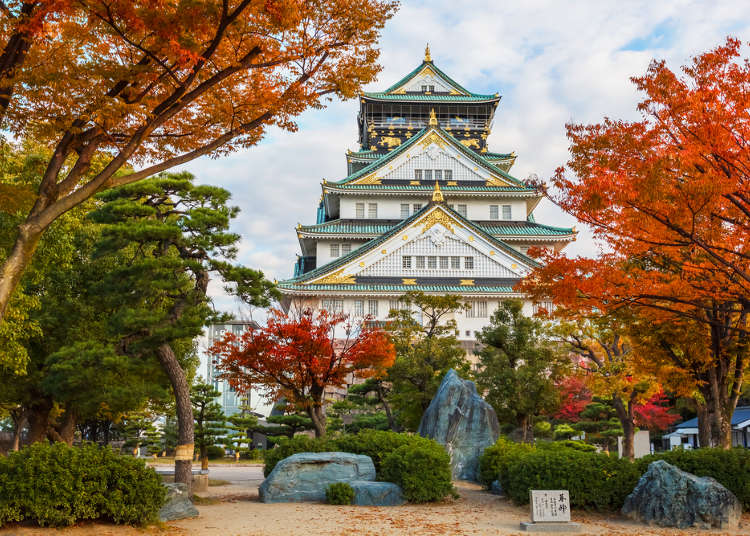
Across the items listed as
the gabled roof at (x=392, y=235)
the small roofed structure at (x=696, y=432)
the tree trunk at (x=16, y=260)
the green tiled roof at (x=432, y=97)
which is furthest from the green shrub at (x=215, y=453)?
the tree trunk at (x=16, y=260)

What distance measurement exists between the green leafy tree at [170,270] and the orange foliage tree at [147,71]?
11.7 feet

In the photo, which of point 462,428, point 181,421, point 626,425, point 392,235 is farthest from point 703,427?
point 392,235

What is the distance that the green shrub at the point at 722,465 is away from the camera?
11297 millimetres

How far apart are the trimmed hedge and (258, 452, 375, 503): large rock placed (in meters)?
0.58

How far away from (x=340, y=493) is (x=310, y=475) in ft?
3.58

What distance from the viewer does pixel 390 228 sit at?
4041 cm

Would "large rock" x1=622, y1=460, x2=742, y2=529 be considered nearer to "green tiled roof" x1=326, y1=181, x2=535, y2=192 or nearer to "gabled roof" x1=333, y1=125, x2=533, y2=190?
"green tiled roof" x1=326, y1=181, x2=535, y2=192

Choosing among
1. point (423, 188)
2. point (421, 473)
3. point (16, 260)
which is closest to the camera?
point (16, 260)

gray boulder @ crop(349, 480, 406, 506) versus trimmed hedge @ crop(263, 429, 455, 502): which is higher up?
trimmed hedge @ crop(263, 429, 455, 502)

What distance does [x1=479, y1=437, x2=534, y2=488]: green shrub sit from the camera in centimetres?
1478

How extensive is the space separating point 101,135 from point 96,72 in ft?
2.80

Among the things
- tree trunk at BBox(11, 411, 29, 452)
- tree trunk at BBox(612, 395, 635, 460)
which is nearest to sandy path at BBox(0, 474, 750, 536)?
tree trunk at BBox(612, 395, 635, 460)

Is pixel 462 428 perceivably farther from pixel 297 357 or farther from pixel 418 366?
pixel 297 357

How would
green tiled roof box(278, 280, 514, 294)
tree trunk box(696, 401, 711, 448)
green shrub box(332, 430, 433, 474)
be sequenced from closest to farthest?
green shrub box(332, 430, 433, 474), tree trunk box(696, 401, 711, 448), green tiled roof box(278, 280, 514, 294)
